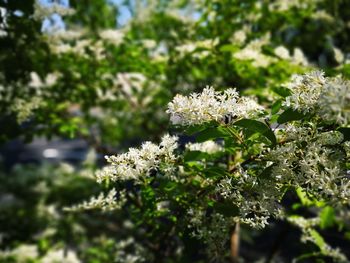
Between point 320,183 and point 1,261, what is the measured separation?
635cm

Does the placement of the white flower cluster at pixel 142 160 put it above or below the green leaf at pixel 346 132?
above

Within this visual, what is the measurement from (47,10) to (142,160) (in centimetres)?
268

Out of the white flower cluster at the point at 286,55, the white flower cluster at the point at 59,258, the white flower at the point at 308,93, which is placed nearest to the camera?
the white flower at the point at 308,93

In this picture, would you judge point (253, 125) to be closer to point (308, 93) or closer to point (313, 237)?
point (308, 93)

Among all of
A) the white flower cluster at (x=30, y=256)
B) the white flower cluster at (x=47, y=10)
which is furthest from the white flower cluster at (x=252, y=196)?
the white flower cluster at (x=30, y=256)

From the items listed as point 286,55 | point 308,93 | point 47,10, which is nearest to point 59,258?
point 47,10

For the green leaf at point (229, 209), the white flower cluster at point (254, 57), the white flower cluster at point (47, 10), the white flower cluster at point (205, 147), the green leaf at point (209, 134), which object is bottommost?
the green leaf at point (229, 209)

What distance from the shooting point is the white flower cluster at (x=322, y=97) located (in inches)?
55.1

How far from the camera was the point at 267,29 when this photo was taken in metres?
5.61

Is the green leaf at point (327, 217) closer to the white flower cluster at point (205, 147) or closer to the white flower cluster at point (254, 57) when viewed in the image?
the white flower cluster at point (205, 147)

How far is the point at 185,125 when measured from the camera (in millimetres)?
1804

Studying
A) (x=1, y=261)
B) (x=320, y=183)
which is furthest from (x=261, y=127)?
(x=1, y=261)

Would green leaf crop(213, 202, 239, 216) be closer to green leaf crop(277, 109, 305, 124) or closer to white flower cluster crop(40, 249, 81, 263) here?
green leaf crop(277, 109, 305, 124)

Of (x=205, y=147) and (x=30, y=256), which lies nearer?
(x=205, y=147)
